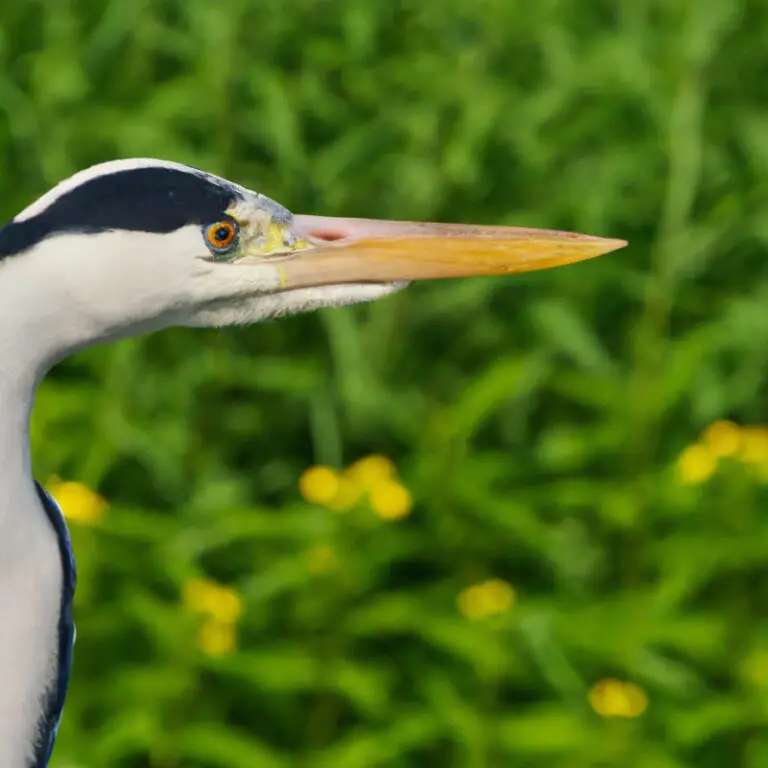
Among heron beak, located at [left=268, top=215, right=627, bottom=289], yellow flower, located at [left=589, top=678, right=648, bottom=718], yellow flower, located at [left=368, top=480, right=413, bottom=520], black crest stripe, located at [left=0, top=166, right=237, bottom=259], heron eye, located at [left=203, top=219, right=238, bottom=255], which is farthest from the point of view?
yellow flower, located at [left=368, top=480, right=413, bottom=520]

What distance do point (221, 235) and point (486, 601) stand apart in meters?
1.22

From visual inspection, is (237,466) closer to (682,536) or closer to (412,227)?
(682,536)

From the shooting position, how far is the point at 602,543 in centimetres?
294

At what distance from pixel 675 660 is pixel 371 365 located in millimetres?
761

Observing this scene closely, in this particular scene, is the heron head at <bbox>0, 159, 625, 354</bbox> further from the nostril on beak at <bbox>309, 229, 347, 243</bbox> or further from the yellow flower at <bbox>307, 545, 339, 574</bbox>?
the yellow flower at <bbox>307, 545, 339, 574</bbox>

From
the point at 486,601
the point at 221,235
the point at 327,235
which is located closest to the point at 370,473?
the point at 486,601

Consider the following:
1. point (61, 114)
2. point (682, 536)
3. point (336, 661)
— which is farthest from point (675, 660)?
point (61, 114)

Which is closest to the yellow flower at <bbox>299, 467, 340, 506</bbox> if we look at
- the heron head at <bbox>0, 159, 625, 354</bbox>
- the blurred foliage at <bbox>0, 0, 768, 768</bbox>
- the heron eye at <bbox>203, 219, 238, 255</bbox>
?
the blurred foliage at <bbox>0, 0, 768, 768</bbox>

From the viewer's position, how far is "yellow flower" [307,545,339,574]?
2604 mm

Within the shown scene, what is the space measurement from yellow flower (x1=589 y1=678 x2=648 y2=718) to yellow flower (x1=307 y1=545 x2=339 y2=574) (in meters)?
0.45

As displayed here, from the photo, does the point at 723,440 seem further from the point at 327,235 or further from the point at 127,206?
the point at 127,206

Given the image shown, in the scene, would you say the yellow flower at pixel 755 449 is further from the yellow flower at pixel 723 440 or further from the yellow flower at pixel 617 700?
the yellow flower at pixel 617 700

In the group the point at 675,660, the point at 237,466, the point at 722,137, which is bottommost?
the point at 675,660

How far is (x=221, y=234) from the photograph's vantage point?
5.19 feet
